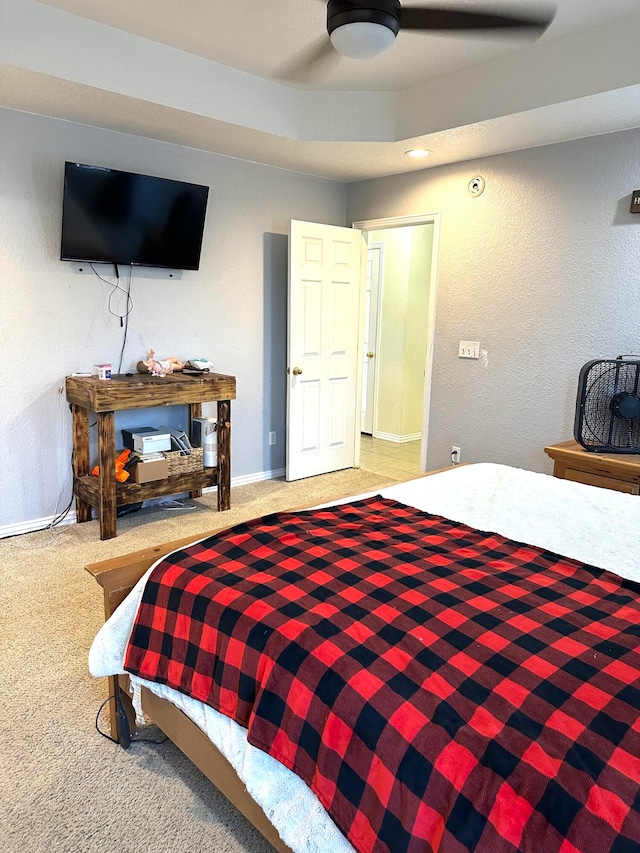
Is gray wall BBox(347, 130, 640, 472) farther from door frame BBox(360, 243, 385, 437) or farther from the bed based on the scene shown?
the bed

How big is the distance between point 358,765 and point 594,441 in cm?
252

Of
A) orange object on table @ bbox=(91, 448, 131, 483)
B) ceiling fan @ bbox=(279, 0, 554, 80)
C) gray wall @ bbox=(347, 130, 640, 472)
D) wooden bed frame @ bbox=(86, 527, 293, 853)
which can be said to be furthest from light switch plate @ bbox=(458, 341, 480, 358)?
wooden bed frame @ bbox=(86, 527, 293, 853)

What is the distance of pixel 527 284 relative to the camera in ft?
12.2

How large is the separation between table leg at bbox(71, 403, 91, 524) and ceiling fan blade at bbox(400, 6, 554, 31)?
2.60 meters

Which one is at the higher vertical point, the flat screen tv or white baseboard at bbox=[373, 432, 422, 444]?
the flat screen tv

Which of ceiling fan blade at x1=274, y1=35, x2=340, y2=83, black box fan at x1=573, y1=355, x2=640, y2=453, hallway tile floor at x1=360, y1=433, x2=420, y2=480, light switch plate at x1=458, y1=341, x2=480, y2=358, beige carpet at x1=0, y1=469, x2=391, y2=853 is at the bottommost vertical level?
beige carpet at x1=0, y1=469, x2=391, y2=853

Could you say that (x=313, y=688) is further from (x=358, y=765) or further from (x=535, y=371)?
(x=535, y=371)

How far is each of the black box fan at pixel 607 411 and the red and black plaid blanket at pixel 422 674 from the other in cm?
158

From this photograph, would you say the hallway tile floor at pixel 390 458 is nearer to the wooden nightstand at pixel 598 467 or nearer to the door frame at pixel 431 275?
the door frame at pixel 431 275

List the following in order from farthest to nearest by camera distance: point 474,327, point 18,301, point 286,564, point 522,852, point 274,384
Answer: point 274,384 < point 474,327 < point 18,301 < point 286,564 < point 522,852

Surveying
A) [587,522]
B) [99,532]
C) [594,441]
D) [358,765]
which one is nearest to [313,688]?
[358,765]

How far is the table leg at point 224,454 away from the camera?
3.86m

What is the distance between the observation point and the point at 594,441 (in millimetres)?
3094

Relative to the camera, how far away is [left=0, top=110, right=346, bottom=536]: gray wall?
10.8 feet
